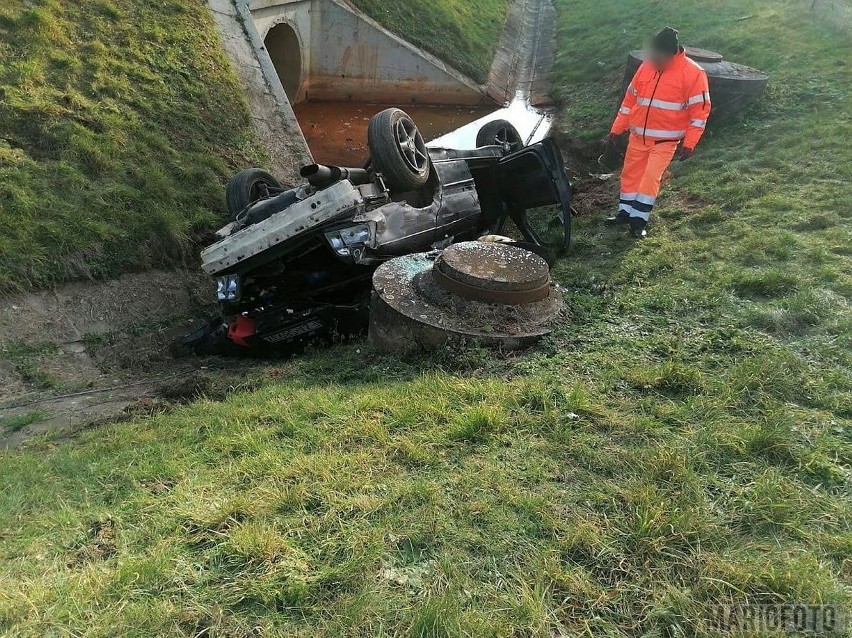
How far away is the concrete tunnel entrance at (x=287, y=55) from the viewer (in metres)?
13.4

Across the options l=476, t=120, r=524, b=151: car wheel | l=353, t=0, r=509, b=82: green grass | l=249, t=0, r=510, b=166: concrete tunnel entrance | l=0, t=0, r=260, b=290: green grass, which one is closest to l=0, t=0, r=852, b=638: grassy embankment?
l=0, t=0, r=260, b=290: green grass

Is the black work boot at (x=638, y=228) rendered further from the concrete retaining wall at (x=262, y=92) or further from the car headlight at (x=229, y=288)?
the concrete retaining wall at (x=262, y=92)

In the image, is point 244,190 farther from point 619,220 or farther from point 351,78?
point 351,78

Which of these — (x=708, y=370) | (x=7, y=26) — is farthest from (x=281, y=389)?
(x=7, y=26)

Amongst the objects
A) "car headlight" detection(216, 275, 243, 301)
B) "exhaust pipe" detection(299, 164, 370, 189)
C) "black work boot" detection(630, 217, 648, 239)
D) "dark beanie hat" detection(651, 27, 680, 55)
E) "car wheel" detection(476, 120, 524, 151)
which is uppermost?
"dark beanie hat" detection(651, 27, 680, 55)

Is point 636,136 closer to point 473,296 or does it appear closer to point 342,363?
point 473,296

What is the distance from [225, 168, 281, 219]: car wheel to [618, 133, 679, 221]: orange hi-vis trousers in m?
3.97

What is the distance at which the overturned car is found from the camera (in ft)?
15.5

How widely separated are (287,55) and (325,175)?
1077 cm

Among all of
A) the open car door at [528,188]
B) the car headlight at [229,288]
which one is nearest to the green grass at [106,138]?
the car headlight at [229,288]

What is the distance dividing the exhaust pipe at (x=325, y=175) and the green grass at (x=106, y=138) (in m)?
2.26

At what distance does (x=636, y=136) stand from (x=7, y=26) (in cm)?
749

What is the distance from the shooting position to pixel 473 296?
13.9ft

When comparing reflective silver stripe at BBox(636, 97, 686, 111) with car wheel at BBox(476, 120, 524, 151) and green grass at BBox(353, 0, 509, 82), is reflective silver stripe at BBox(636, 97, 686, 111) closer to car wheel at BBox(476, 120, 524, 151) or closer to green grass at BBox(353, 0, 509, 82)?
car wheel at BBox(476, 120, 524, 151)
